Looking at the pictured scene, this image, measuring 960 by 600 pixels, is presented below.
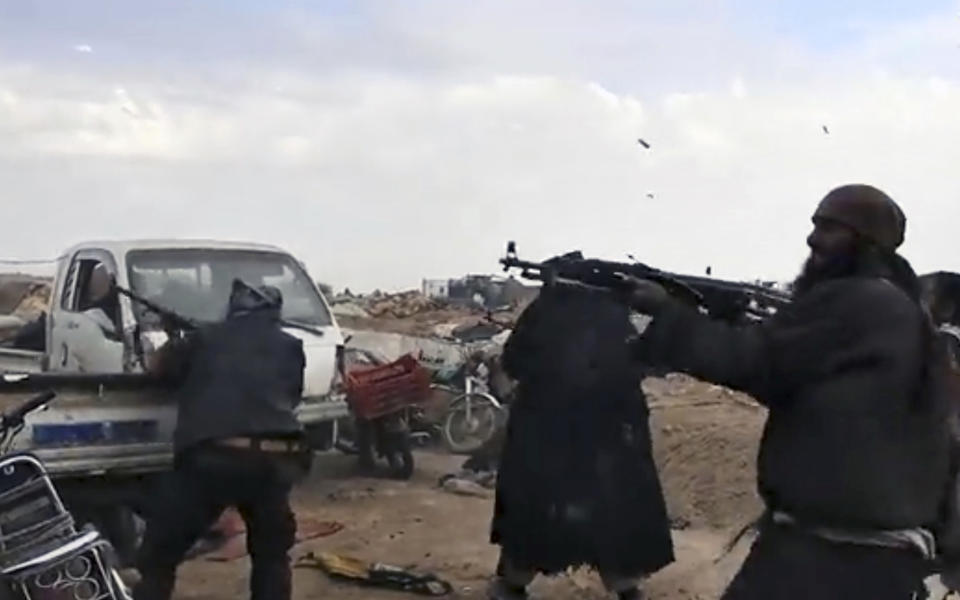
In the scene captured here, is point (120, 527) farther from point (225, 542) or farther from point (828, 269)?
point (828, 269)

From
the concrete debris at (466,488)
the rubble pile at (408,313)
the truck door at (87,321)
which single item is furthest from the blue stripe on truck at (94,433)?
the rubble pile at (408,313)

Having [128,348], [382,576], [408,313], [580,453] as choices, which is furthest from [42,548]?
[408,313]

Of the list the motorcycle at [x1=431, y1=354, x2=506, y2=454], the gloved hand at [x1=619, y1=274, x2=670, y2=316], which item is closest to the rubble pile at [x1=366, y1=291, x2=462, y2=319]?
the motorcycle at [x1=431, y1=354, x2=506, y2=454]

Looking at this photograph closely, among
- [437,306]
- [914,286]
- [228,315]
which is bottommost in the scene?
[437,306]

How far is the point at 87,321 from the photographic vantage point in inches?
399

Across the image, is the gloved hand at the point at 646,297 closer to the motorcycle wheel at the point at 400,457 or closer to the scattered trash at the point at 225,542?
the scattered trash at the point at 225,542

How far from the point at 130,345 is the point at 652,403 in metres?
6.90

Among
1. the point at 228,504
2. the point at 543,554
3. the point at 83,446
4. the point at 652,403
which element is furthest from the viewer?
the point at 652,403

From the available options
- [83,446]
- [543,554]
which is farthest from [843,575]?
[83,446]

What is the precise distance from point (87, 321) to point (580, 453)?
4.50 m

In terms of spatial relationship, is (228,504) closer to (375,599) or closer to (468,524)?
(375,599)

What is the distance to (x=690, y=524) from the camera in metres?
10.6

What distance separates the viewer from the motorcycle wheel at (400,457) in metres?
12.3

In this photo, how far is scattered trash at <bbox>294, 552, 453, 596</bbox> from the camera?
8.14 meters
